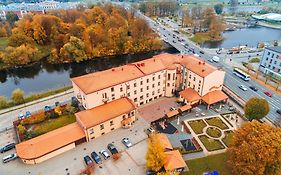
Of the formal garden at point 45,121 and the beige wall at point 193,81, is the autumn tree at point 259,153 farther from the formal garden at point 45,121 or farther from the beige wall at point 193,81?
the formal garden at point 45,121

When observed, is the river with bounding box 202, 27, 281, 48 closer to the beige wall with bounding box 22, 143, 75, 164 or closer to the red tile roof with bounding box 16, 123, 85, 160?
the red tile roof with bounding box 16, 123, 85, 160

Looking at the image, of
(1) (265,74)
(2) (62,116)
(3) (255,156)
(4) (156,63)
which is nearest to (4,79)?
(2) (62,116)

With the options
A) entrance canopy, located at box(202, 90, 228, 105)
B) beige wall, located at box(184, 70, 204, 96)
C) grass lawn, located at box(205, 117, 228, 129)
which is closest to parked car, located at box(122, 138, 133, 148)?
grass lawn, located at box(205, 117, 228, 129)

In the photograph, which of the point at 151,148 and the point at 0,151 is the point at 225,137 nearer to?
the point at 151,148

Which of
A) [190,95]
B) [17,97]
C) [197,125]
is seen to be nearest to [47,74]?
[17,97]

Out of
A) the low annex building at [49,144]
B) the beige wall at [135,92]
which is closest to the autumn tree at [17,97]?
the beige wall at [135,92]

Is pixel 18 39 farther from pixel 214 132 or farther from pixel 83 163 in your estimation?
pixel 214 132
